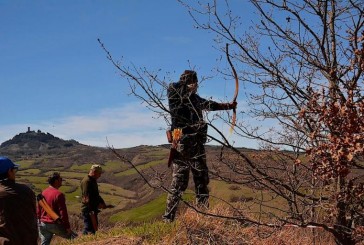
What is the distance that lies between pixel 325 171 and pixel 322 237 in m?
4.32

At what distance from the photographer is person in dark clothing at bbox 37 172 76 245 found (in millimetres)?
8156

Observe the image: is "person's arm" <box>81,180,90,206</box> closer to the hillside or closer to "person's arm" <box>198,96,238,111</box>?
the hillside

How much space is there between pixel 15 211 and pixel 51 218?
3.38 m

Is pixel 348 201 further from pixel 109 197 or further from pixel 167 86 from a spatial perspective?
pixel 109 197

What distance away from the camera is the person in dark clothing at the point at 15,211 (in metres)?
4.85

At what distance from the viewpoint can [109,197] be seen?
44.3 m

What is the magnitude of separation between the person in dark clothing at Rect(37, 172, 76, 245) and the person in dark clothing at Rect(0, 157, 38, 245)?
3.07 m

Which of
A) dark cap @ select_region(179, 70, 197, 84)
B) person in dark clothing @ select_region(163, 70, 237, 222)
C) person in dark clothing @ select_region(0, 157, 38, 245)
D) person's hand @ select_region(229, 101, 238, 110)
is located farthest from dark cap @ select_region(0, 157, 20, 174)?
person's hand @ select_region(229, 101, 238, 110)

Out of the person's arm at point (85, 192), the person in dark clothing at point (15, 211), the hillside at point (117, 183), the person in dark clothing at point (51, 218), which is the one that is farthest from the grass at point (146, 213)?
the person in dark clothing at point (15, 211)

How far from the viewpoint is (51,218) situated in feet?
26.8

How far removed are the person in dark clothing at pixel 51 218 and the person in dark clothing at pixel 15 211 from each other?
3.07 m

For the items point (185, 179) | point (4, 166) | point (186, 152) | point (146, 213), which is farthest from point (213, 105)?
point (146, 213)

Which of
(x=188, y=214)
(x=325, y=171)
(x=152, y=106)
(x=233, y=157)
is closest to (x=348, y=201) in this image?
(x=325, y=171)

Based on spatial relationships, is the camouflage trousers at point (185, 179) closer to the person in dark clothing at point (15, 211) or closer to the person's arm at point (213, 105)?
the person's arm at point (213, 105)
